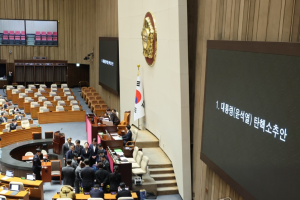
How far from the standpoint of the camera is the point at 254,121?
8.06m

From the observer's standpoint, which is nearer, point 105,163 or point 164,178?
point 105,163

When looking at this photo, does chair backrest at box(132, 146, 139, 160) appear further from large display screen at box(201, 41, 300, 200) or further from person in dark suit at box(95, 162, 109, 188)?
large display screen at box(201, 41, 300, 200)

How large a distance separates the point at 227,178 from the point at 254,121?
5.96ft

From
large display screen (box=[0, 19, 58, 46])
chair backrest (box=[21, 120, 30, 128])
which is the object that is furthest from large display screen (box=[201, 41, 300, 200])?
large display screen (box=[0, 19, 58, 46])

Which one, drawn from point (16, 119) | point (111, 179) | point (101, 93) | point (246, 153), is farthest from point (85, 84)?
point (246, 153)

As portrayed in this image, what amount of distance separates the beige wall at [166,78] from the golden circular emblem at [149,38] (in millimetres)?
285

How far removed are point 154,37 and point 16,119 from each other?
795 cm

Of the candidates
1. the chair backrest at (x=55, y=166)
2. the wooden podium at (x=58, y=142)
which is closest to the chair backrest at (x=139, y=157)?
the chair backrest at (x=55, y=166)

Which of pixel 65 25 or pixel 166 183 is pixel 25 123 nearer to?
pixel 166 183

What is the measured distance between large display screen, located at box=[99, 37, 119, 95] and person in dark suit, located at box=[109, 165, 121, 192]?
995cm

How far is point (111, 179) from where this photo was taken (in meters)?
11.6

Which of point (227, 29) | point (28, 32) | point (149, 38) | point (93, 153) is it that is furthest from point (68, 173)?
point (28, 32)

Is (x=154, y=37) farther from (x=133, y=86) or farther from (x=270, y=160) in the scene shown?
(x=270, y=160)

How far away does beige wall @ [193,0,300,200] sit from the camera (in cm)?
724
